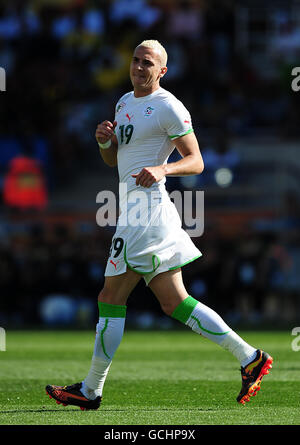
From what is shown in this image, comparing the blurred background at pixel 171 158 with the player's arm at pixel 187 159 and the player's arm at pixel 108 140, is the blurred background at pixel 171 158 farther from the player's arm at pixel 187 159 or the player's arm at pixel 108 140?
the player's arm at pixel 187 159

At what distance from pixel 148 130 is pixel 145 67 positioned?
1.41 ft

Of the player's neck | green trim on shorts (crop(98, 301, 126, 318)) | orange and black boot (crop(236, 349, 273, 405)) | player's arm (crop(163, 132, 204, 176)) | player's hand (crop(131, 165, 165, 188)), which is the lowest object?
orange and black boot (crop(236, 349, 273, 405))

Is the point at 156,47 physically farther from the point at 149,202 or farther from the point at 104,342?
the point at 104,342

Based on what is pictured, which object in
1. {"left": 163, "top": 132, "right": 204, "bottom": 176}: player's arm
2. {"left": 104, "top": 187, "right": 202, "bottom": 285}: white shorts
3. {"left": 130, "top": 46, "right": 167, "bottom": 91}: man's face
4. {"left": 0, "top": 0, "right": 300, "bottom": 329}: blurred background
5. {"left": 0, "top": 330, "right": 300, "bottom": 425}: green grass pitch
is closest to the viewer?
{"left": 0, "top": 330, "right": 300, "bottom": 425}: green grass pitch

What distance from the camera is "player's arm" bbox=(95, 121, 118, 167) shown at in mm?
6484

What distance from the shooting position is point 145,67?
21.2 ft

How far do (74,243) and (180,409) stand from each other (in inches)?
427

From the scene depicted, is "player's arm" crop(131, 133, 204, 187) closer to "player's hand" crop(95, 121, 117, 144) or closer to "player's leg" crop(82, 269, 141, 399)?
"player's hand" crop(95, 121, 117, 144)

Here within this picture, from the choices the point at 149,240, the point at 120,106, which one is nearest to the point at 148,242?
the point at 149,240

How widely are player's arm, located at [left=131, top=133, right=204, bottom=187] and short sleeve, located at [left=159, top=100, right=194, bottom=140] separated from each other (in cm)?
4

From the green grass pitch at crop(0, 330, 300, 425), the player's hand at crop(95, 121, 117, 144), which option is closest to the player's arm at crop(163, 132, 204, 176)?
the player's hand at crop(95, 121, 117, 144)

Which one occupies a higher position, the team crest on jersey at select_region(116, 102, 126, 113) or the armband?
the team crest on jersey at select_region(116, 102, 126, 113)
